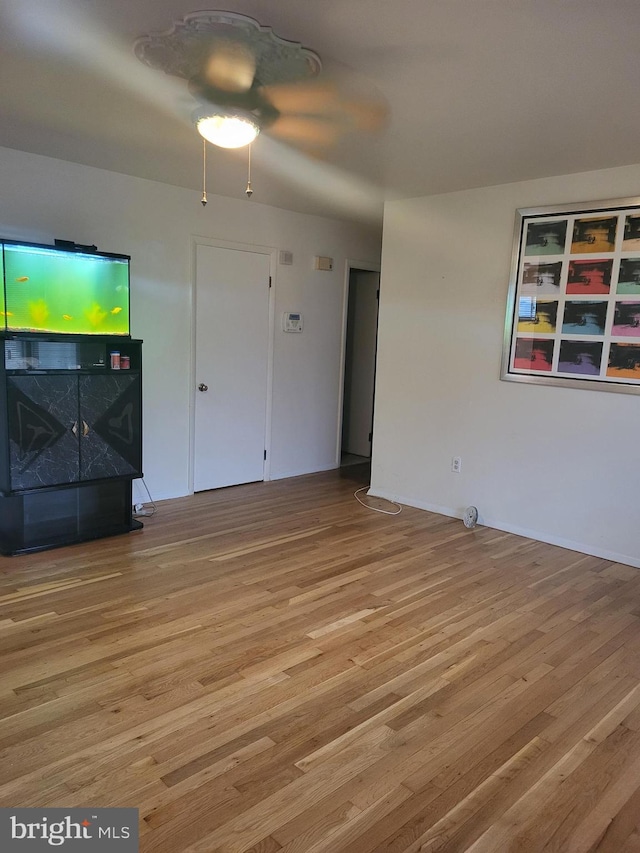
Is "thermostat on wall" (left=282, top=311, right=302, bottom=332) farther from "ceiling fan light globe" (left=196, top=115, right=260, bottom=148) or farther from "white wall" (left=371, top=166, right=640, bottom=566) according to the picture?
"ceiling fan light globe" (left=196, top=115, right=260, bottom=148)

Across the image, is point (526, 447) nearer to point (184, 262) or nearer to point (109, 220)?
point (184, 262)

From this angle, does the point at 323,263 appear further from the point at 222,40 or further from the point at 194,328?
the point at 222,40

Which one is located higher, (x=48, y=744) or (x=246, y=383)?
(x=246, y=383)

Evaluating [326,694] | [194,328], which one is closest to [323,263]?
[194,328]

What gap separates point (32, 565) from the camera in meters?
3.36

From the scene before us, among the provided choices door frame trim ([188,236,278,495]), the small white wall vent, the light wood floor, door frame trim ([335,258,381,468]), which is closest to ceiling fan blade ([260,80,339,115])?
door frame trim ([188,236,278,495])

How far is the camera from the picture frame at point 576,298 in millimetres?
3574

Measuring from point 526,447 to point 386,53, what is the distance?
2.68m

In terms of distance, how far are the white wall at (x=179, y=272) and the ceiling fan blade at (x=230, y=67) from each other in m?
1.77

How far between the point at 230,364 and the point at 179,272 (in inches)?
33.7

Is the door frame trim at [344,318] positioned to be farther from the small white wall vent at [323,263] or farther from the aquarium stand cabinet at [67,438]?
the aquarium stand cabinet at [67,438]

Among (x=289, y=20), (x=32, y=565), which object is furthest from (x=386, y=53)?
(x=32, y=565)

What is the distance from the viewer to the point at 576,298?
3781mm

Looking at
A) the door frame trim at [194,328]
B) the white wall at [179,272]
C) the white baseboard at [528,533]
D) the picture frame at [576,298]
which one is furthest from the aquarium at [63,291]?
the picture frame at [576,298]
